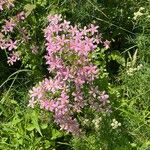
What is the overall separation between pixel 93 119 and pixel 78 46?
0.63 m

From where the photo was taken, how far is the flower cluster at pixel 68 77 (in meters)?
3.00

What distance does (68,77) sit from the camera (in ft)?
9.93

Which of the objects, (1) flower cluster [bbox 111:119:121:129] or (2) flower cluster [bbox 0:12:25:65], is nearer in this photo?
(1) flower cluster [bbox 111:119:121:129]

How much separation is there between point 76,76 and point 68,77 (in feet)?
0.15

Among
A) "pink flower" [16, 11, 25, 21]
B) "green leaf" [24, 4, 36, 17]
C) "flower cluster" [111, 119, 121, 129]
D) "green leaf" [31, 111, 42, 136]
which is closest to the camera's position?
"flower cluster" [111, 119, 121, 129]

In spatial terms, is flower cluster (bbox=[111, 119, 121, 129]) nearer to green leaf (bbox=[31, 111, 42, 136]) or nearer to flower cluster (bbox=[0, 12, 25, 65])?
green leaf (bbox=[31, 111, 42, 136])

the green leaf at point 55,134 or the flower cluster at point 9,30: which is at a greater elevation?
the flower cluster at point 9,30

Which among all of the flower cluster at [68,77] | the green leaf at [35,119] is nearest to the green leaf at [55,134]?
the green leaf at [35,119]

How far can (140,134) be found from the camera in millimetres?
3533

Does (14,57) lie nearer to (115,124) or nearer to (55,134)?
(55,134)

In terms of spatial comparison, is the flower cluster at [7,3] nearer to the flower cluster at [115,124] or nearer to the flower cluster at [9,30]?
the flower cluster at [9,30]

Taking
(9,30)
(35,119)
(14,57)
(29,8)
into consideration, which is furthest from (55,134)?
(29,8)

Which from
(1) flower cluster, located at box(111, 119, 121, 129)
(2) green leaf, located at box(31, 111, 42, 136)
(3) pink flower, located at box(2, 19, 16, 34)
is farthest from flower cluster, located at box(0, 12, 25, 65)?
(1) flower cluster, located at box(111, 119, 121, 129)

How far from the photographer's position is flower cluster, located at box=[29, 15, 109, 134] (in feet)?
9.84
